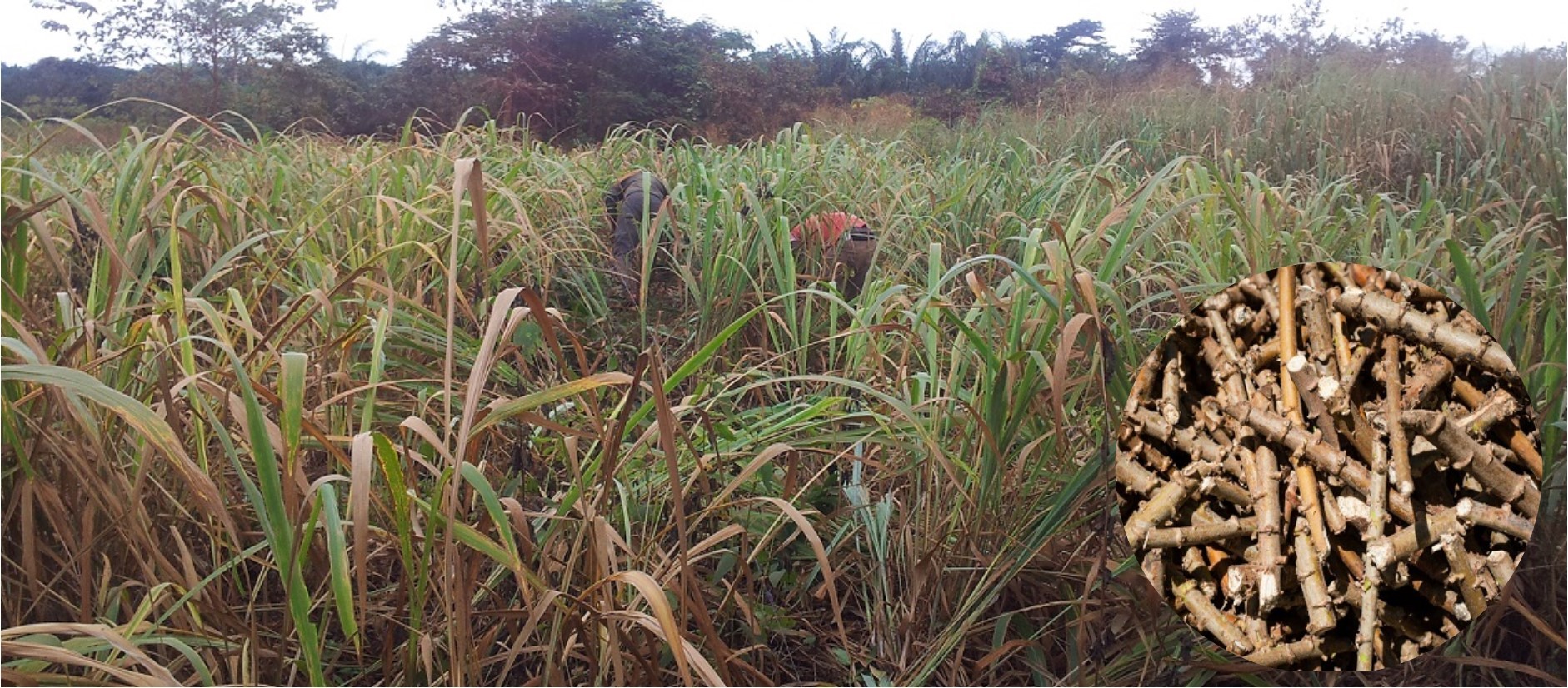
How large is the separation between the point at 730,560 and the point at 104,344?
2.87 feet

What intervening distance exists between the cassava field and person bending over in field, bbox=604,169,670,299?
71mm

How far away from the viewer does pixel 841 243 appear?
1.97 metres

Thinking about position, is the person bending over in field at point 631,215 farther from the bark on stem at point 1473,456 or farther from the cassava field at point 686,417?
the bark on stem at point 1473,456

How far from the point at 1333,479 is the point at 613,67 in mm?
1367

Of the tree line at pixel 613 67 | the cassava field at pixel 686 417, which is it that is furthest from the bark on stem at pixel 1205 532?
the tree line at pixel 613 67

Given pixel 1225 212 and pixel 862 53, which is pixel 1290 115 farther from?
pixel 862 53

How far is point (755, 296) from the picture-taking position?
6.15 feet

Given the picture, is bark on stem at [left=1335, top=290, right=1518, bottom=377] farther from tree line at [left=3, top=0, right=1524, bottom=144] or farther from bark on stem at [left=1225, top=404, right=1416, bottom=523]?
tree line at [left=3, top=0, right=1524, bottom=144]

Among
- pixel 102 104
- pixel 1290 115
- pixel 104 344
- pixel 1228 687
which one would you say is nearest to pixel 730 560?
pixel 1228 687

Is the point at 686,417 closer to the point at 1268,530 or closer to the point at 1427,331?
the point at 1268,530

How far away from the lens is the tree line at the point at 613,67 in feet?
5.48

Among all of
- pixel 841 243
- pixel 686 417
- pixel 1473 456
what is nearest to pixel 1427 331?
pixel 1473 456

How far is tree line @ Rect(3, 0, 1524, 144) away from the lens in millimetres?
1671

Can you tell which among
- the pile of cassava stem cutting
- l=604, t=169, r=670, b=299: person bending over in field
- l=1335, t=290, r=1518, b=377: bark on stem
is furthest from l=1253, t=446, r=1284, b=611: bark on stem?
l=604, t=169, r=670, b=299: person bending over in field
